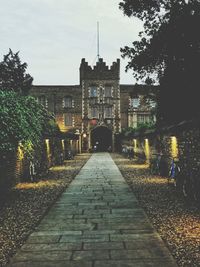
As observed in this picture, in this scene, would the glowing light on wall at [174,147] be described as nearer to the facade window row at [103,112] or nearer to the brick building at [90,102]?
the brick building at [90,102]

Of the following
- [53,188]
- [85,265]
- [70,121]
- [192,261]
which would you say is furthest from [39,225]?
[70,121]

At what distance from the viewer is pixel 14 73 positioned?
51.3 m

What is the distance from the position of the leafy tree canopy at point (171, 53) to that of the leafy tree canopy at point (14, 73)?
30477 mm

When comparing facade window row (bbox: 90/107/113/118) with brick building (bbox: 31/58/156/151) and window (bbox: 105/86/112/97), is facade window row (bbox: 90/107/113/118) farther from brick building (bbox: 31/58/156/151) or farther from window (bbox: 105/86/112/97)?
window (bbox: 105/86/112/97)

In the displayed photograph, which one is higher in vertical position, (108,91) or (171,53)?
(108,91)

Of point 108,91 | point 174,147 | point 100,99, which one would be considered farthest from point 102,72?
point 174,147

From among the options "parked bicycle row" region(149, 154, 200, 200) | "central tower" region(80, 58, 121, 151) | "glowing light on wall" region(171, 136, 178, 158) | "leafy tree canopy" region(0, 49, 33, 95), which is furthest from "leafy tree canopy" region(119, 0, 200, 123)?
"central tower" region(80, 58, 121, 151)

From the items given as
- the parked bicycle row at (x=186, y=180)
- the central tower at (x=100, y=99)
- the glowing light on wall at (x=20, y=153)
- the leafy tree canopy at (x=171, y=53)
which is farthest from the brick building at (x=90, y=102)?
the parked bicycle row at (x=186, y=180)

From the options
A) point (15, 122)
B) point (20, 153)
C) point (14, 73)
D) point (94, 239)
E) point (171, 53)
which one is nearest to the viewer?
point (94, 239)

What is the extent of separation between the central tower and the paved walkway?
146ft

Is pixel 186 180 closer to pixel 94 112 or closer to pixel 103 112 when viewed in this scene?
pixel 103 112

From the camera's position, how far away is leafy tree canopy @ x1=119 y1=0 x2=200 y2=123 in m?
17.8

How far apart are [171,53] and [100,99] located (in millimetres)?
36877

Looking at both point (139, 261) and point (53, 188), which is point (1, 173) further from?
point (139, 261)
